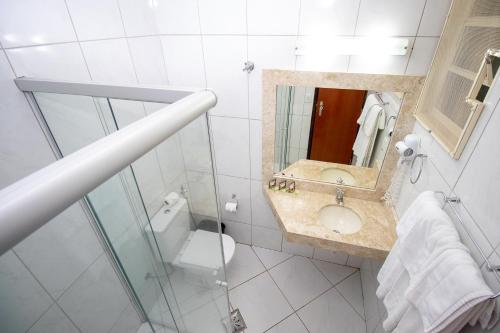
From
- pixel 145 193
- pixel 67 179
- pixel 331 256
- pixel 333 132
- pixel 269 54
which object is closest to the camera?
pixel 67 179

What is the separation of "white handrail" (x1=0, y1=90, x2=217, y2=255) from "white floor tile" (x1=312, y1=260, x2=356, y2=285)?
2081 millimetres

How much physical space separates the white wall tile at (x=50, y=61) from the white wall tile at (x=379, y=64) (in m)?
1.38

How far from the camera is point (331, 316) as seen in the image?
1.77m

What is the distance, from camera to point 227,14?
1.35m

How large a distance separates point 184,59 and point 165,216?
1056 mm

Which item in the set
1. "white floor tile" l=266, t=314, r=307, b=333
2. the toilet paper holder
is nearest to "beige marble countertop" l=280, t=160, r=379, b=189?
the toilet paper holder

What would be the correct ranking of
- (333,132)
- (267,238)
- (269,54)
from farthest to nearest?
(267,238)
(333,132)
(269,54)

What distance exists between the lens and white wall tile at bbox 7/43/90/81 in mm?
835

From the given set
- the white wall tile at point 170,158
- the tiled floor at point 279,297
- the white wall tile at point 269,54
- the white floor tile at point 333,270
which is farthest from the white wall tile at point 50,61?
the white floor tile at point 333,270

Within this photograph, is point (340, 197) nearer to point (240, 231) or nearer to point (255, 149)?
point (255, 149)

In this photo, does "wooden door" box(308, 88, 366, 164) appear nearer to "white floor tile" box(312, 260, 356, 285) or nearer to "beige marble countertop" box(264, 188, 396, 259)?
"beige marble countertop" box(264, 188, 396, 259)

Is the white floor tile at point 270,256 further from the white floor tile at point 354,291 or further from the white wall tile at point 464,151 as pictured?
the white wall tile at point 464,151

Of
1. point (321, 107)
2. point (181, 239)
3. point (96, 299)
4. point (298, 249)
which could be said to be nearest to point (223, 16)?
point (321, 107)

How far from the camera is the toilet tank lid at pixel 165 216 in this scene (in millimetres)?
1077
